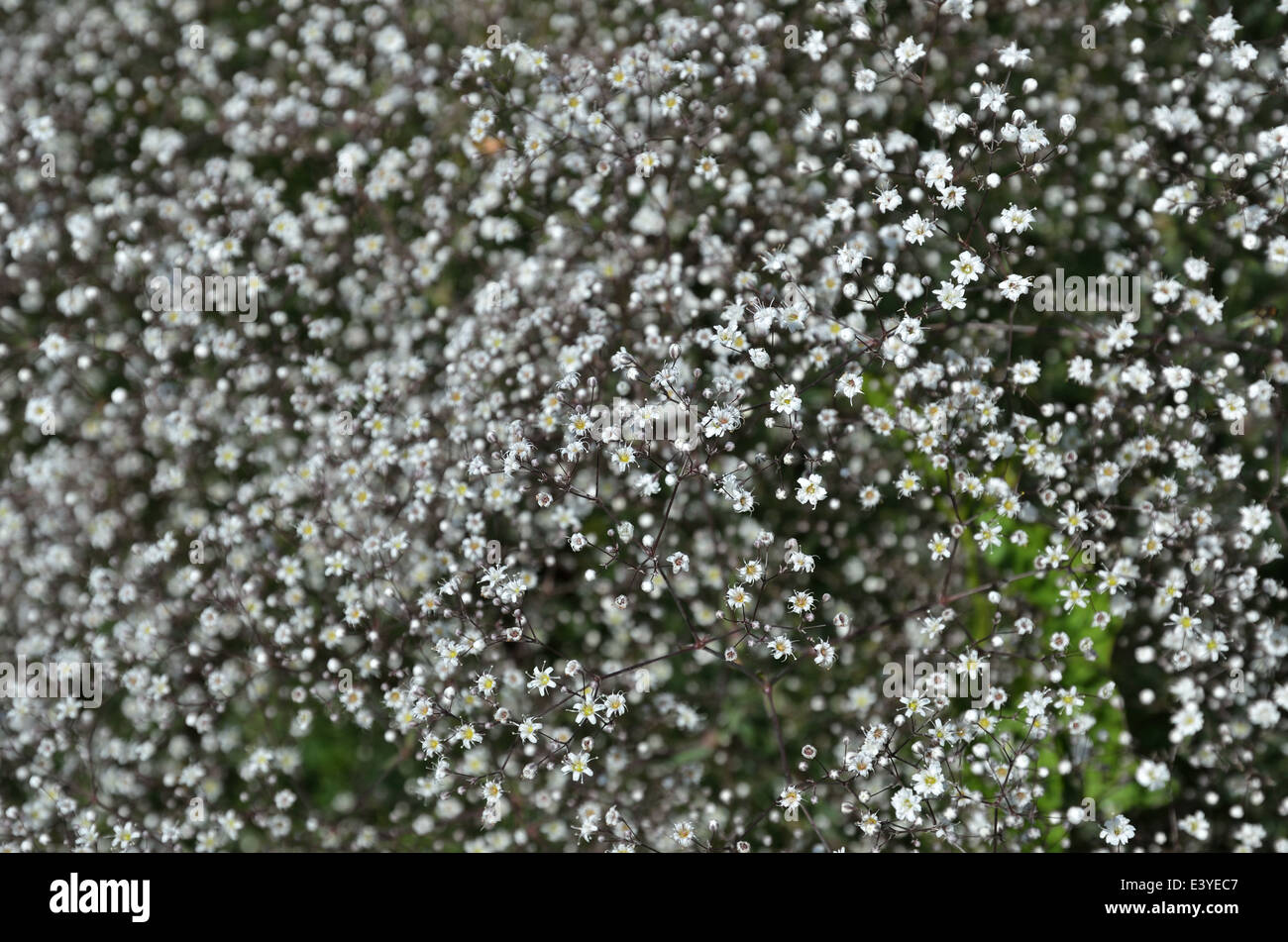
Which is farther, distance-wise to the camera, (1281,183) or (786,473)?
(786,473)

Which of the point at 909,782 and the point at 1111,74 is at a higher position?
the point at 1111,74

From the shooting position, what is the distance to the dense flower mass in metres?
3.53

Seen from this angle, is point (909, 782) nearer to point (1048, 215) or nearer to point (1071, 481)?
point (1071, 481)

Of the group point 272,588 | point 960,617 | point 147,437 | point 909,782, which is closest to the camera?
point 909,782

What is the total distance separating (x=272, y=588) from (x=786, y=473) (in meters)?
2.44

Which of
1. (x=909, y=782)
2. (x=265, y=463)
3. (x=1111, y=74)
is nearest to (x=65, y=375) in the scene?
(x=265, y=463)

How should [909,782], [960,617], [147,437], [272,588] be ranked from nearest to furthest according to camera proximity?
[909,782] < [960,617] < [272,588] < [147,437]

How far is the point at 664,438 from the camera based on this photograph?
11.6 ft

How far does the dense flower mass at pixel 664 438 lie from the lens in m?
3.53

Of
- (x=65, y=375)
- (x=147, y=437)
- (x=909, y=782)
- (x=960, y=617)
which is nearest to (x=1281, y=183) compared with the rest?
(x=960, y=617)
